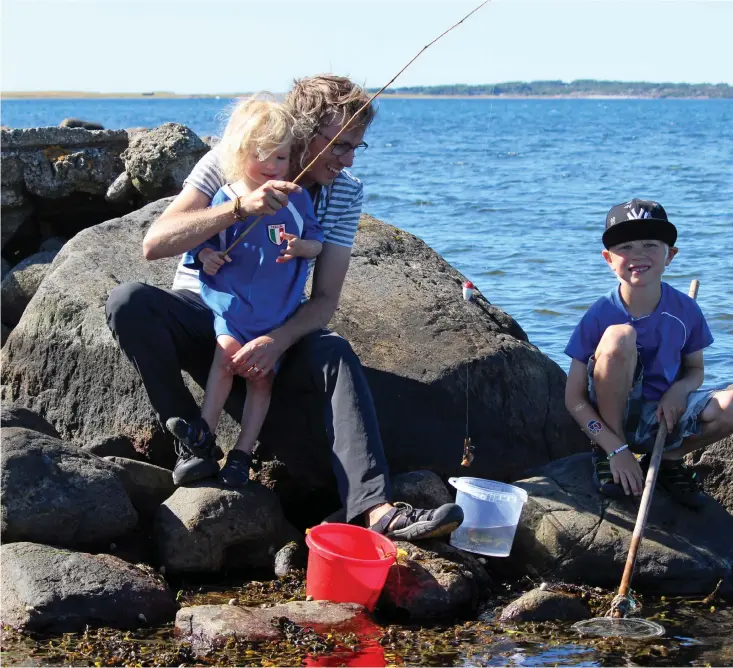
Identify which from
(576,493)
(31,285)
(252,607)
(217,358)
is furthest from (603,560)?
(31,285)

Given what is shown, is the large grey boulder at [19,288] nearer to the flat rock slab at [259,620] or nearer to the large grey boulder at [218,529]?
the large grey boulder at [218,529]

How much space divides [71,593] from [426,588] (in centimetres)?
124

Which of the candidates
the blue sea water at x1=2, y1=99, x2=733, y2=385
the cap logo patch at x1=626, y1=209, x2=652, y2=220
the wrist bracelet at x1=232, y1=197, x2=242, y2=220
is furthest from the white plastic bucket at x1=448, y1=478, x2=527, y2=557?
the blue sea water at x1=2, y1=99, x2=733, y2=385

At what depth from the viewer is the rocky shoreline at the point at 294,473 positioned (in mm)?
3889

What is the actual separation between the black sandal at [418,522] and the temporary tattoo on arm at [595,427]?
2.45ft

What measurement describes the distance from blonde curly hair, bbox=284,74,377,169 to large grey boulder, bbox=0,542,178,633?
187cm

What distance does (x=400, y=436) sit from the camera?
4.84 meters

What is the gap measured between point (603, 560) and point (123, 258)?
277 cm

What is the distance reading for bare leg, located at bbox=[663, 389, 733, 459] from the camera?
4531 mm

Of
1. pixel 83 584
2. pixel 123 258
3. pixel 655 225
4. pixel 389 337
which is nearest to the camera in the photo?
pixel 83 584

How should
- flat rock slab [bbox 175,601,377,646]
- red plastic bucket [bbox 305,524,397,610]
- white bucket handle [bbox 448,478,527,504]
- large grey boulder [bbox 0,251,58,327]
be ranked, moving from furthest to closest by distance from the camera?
1. large grey boulder [bbox 0,251,58,327]
2. white bucket handle [bbox 448,478,527,504]
3. red plastic bucket [bbox 305,524,397,610]
4. flat rock slab [bbox 175,601,377,646]

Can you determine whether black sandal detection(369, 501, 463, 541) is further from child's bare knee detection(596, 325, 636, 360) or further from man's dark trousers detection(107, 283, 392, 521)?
child's bare knee detection(596, 325, 636, 360)

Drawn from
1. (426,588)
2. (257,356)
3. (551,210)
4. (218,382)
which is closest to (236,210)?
(257,356)

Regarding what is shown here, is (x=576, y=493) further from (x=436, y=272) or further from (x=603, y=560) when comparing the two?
(x=436, y=272)
